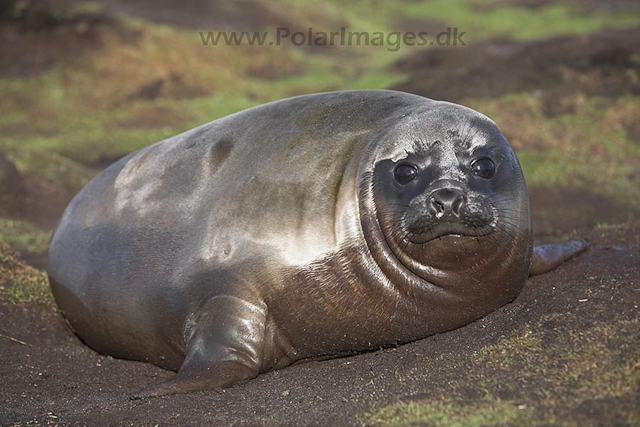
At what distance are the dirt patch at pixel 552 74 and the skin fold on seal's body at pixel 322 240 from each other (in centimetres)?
753

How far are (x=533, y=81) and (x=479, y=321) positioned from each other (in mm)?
9102

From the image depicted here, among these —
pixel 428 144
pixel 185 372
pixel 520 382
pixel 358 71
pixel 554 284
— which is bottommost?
pixel 358 71

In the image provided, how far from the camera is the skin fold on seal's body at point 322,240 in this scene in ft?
14.0

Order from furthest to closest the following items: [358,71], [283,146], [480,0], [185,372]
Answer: [480,0] → [358,71] → [283,146] → [185,372]

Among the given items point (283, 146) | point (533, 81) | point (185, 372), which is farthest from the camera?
point (533, 81)

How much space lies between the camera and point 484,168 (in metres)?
4.32

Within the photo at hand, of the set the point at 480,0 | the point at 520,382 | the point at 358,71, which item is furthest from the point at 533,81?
the point at 480,0

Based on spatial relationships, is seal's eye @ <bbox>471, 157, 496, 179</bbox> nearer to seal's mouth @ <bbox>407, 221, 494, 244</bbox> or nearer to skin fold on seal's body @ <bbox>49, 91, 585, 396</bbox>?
skin fold on seal's body @ <bbox>49, 91, 585, 396</bbox>

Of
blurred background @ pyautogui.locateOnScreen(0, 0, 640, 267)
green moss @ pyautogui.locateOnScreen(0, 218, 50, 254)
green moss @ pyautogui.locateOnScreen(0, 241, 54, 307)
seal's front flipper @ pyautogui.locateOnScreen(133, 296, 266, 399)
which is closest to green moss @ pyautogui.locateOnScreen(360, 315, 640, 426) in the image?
seal's front flipper @ pyautogui.locateOnScreen(133, 296, 266, 399)

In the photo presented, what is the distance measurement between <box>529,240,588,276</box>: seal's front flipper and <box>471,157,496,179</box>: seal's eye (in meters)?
1.23

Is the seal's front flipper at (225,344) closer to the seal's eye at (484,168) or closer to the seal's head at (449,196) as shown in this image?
the seal's head at (449,196)

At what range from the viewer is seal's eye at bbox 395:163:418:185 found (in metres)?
4.32

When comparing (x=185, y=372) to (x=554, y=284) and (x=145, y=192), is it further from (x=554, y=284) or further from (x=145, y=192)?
(x=554, y=284)

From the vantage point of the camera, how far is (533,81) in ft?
42.1
